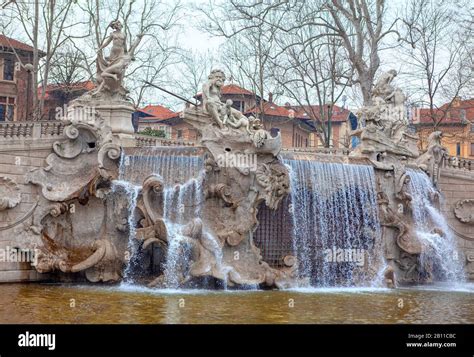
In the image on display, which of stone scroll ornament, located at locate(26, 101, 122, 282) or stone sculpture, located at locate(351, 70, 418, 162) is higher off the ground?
stone sculpture, located at locate(351, 70, 418, 162)

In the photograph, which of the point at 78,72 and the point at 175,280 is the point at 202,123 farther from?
the point at 78,72

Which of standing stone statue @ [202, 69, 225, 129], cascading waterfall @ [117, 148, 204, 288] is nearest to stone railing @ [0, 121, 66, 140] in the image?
cascading waterfall @ [117, 148, 204, 288]

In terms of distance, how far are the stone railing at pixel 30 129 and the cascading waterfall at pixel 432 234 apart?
35.9 ft

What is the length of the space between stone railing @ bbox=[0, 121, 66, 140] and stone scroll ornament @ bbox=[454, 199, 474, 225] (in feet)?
43.3

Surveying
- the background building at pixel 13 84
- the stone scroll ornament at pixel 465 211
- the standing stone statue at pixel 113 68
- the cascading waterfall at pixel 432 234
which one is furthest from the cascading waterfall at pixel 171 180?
the background building at pixel 13 84

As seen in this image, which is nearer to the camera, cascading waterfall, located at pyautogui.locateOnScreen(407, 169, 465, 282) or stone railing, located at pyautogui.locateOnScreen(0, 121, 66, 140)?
stone railing, located at pyautogui.locateOnScreen(0, 121, 66, 140)

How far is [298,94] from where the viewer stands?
133ft

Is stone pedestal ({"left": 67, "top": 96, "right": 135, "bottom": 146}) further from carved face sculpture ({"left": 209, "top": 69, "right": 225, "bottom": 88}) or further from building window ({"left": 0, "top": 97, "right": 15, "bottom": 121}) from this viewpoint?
building window ({"left": 0, "top": 97, "right": 15, "bottom": 121})

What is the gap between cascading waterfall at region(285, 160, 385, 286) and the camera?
21.2 m

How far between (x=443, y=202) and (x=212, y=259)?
9560 mm

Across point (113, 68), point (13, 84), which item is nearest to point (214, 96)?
point (113, 68)

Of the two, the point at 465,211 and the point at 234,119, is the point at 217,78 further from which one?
A: the point at 465,211

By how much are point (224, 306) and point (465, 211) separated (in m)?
12.8
